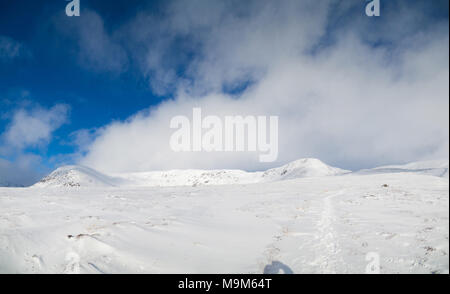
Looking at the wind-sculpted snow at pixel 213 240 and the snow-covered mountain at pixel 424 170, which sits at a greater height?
the snow-covered mountain at pixel 424 170

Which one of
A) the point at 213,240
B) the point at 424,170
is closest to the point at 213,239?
the point at 213,240

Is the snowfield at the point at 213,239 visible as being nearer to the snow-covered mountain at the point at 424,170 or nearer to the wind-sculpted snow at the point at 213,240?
the wind-sculpted snow at the point at 213,240

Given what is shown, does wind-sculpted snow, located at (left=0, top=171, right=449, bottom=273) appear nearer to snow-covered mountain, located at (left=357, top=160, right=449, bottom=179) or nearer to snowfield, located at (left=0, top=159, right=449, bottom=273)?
snowfield, located at (left=0, top=159, right=449, bottom=273)

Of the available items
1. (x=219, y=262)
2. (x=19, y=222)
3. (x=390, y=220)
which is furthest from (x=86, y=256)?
(x=390, y=220)

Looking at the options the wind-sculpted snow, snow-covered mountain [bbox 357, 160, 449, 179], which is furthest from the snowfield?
snow-covered mountain [bbox 357, 160, 449, 179]

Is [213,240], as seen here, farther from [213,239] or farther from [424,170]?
[424,170]

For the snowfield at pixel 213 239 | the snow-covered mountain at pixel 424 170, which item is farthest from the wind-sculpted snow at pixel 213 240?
the snow-covered mountain at pixel 424 170

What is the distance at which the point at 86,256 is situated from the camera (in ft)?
26.3

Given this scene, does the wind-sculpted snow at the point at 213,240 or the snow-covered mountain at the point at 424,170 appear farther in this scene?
the snow-covered mountain at the point at 424,170

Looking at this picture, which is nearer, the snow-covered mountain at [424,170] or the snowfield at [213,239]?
the snowfield at [213,239]

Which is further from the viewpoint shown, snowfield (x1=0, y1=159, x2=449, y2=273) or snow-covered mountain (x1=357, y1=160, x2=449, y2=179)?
snow-covered mountain (x1=357, y1=160, x2=449, y2=179)

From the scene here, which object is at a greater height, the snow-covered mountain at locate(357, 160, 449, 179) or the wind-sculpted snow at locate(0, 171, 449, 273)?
the snow-covered mountain at locate(357, 160, 449, 179)

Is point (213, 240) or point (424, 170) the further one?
point (424, 170)
